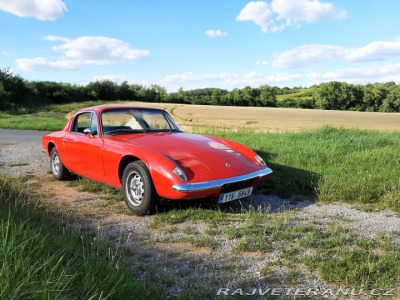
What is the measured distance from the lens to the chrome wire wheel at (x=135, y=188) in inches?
193

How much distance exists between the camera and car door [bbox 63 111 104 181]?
5.67 m

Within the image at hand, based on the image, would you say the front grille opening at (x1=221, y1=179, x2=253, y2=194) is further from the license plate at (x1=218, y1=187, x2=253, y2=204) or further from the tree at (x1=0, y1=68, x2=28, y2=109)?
the tree at (x1=0, y1=68, x2=28, y2=109)

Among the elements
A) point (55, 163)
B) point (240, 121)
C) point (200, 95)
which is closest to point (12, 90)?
point (240, 121)

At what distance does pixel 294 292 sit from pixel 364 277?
585mm

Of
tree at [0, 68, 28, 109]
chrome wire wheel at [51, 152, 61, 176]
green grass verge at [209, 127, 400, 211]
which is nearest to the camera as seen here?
green grass verge at [209, 127, 400, 211]

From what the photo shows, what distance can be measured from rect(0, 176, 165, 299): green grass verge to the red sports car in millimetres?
1264

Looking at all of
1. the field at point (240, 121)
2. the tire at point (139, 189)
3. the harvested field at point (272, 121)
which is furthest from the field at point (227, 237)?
the harvested field at point (272, 121)

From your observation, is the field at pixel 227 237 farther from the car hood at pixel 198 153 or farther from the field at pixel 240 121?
the field at pixel 240 121

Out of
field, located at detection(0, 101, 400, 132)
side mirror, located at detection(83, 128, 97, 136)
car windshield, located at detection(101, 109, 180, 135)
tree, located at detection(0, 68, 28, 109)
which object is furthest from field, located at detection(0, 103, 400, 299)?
tree, located at detection(0, 68, 28, 109)

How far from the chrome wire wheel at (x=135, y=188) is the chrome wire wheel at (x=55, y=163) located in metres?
2.55

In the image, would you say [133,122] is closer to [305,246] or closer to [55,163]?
[55,163]

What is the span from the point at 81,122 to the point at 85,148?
84 cm

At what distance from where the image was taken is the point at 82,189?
6.30 meters

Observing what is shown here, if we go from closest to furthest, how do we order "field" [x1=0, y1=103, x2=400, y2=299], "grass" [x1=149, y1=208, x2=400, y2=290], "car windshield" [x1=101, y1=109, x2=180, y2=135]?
1. "field" [x1=0, y1=103, x2=400, y2=299]
2. "grass" [x1=149, y1=208, x2=400, y2=290]
3. "car windshield" [x1=101, y1=109, x2=180, y2=135]
